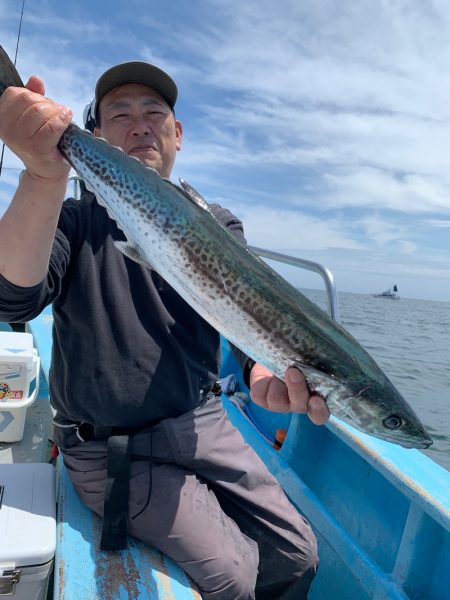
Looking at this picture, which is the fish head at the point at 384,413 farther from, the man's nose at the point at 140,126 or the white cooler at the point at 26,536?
the man's nose at the point at 140,126

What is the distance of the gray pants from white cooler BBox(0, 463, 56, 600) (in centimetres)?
19

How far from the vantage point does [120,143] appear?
7.98 ft

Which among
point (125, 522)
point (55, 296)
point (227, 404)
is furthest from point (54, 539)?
point (227, 404)

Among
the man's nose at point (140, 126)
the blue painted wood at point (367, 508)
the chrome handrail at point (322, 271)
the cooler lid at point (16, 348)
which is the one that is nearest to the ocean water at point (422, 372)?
the chrome handrail at point (322, 271)

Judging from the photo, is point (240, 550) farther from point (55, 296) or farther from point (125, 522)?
point (55, 296)

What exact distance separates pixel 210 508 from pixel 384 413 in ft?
2.89

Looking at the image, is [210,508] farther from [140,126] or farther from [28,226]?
[140,126]

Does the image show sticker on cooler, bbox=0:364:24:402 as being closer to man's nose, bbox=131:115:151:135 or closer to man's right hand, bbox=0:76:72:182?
man's nose, bbox=131:115:151:135

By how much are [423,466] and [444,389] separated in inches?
437

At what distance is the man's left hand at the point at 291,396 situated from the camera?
5.32 feet

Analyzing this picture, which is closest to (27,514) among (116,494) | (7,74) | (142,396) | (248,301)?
(116,494)

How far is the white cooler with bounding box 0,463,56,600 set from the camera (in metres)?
1.72

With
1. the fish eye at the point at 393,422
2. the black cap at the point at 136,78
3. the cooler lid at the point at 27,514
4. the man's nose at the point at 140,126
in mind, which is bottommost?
the cooler lid at the point at 27,514

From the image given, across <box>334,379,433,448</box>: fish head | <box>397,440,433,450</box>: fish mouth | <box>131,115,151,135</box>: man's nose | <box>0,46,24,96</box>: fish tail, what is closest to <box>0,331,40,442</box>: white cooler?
<box>131,115,151,135</box>: man's nose
